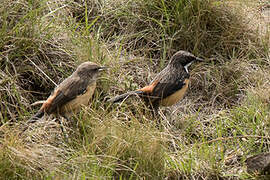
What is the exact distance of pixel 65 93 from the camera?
547cm

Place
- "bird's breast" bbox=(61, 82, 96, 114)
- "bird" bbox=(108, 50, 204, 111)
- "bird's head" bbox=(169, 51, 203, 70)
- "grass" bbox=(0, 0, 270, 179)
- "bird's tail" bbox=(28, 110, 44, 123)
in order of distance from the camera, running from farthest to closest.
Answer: "bird's head" bbox=(169, 51, 203, 70) → "bird" bbox=(108, 50, 204, 111) → "bird's breast" bbox=(61, 82, 96, 114) → "bird's tail" bbox=(28, 110, 44, 123) → "grass" bbox=(0, 0, 270, 179)

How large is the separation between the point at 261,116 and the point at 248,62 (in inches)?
59.7

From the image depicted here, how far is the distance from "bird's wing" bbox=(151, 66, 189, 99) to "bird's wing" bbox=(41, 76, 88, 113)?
0.96 meters

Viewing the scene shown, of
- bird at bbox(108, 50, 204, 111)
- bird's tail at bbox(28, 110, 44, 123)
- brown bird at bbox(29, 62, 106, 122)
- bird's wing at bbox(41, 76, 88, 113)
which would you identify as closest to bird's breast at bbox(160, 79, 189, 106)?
bird at bbox(108, 50, 204, 111)

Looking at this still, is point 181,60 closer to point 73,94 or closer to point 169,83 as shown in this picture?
point 169,83

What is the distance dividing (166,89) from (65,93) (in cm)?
129

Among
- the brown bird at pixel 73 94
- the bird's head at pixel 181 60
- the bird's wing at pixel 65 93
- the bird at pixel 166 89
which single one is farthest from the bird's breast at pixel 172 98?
the bird's wing at pixel 65 93

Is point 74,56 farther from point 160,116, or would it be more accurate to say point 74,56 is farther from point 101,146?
point 101,146

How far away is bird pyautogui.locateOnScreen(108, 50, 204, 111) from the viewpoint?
6.00 m

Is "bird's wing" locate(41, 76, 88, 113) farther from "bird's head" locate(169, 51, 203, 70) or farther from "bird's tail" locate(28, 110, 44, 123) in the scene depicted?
"bird's head" locate(169, 51, 203, 70)

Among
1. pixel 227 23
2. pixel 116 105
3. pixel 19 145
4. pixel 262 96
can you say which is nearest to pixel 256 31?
pixel 227 23

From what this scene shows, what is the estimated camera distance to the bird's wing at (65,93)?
17.8ft

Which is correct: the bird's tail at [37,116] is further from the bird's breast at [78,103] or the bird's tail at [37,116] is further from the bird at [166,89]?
the bird at [166,89]

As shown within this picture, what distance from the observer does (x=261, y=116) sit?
5582 mm
